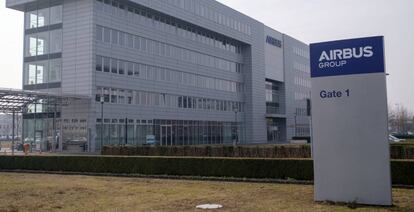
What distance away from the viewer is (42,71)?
48219 millimetres

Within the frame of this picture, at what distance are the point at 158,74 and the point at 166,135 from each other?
23.3ft

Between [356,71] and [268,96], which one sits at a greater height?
[268,96]

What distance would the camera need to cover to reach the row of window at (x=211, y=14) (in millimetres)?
58656

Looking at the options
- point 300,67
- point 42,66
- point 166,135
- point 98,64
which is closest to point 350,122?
point 98,64

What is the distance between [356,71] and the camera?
1241 centimetres

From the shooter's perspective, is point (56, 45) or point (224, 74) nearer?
point (56, 45)

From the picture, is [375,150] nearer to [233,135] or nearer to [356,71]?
[356,71]

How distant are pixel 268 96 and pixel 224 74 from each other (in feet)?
48.7

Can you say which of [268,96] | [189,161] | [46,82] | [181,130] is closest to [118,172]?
[189,161]

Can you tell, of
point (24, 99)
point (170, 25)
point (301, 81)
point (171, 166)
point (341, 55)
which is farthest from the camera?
point (301, 81)

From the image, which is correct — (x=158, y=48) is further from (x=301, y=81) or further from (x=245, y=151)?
(x=301, y=81)

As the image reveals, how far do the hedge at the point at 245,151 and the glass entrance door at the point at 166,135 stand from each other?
23.1m

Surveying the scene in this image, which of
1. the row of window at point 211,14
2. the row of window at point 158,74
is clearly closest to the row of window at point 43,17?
the row of window at point 158,74

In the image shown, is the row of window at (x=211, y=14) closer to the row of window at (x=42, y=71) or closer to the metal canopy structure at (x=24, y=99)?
the row of window at (x=42, y=71)
